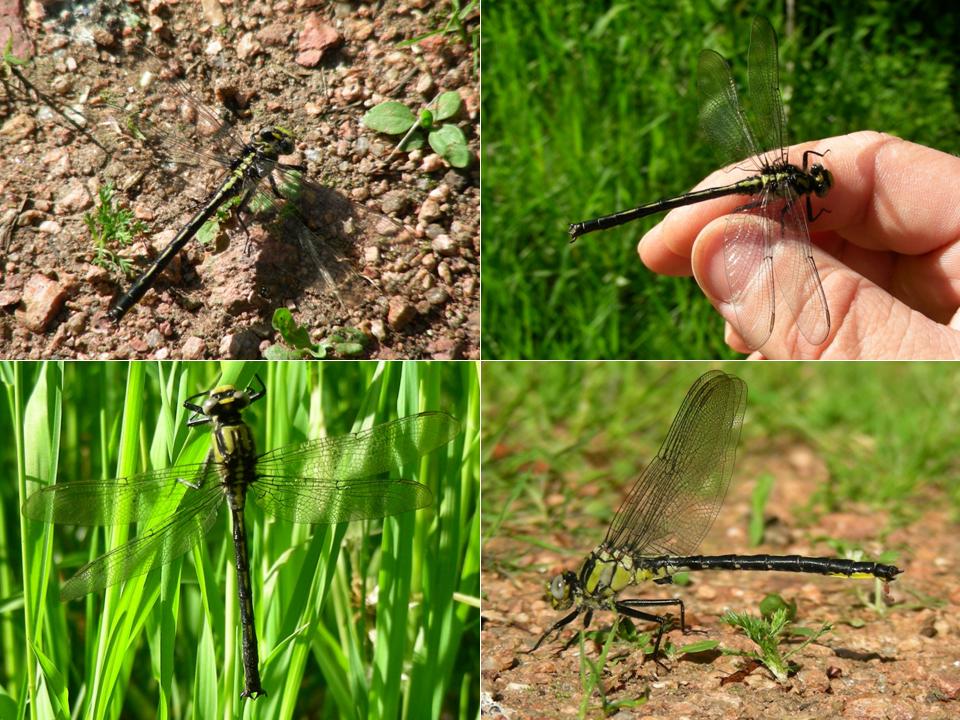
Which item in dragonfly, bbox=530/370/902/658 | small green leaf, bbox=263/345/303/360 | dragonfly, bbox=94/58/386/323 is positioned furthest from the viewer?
dragonfly, bbox=94/58/386/323

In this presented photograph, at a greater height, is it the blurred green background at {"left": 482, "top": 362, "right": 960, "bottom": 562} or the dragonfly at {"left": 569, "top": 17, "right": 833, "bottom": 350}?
the dragonfly at {"left": 569, "top": 17, "right": 833, "bottom": 350}

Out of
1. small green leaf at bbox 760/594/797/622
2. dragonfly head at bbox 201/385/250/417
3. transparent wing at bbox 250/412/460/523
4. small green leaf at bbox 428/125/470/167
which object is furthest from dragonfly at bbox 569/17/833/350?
dragonfly head at bbox 201/385/250/417

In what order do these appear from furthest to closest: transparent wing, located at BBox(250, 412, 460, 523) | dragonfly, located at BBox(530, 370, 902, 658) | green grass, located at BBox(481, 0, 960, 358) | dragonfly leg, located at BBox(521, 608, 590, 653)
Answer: green grass, located at BBox(481, 0, 960, 358), dragonfly, located at BBox(530, 370, 902, 658), dragonfly leg, located at BBox(521, 608, 590, 653), transparent wing, located at BBox(250, 412, 460, 523)

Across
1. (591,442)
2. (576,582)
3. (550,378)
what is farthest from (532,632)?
(550,378)

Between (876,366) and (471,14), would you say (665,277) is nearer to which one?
(876,366)

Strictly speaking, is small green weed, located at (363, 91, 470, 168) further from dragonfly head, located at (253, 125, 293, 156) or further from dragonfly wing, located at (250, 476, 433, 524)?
dragonfly wing, located at (250, 476, 433, 524)

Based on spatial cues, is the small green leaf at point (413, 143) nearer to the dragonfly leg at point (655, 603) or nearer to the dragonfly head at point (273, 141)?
the dragonfly head at point (273, 141)
